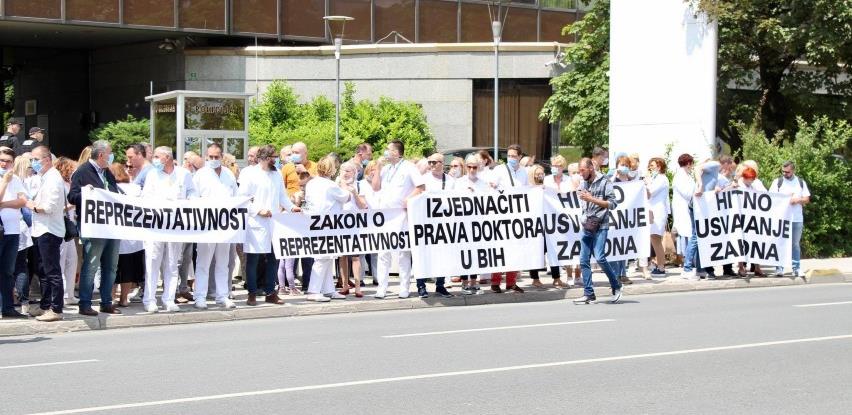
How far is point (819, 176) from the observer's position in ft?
74.2

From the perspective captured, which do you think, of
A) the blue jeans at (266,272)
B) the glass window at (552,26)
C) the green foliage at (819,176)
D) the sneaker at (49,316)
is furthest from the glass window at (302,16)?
the sneaker at (49,316)

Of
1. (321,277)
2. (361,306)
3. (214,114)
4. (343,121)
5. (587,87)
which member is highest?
(587,87)

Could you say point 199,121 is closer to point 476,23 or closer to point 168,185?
point 168,185

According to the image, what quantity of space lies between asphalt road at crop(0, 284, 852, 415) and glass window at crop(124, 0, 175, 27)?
23.4 m

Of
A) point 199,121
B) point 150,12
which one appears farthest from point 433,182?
point 150,12

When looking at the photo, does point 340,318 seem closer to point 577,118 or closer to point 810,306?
point 810,306

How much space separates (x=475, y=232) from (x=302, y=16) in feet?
78.6

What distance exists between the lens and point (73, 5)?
1391 inches

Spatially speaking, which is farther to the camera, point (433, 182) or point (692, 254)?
point (692, 254)

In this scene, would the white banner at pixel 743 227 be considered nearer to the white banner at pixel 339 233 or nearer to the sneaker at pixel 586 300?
the sneaker at pixel 586 300

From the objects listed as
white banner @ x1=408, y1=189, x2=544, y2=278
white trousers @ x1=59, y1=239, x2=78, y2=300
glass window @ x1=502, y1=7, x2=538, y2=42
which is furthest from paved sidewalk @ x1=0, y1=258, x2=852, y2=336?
glass window @ x1=502, y1=7, x2=538, y2=42

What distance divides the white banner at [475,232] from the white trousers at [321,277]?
1122 mm

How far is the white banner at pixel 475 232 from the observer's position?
16656 mm

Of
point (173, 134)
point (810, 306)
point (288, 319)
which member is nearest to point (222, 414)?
point (288, 319)
